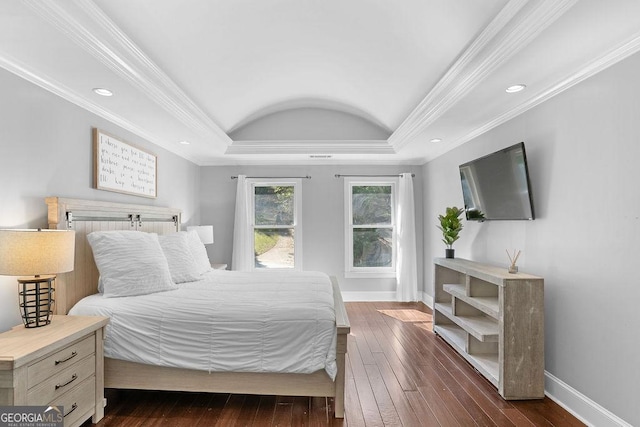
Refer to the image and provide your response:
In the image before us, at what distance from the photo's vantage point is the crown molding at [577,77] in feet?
6.39

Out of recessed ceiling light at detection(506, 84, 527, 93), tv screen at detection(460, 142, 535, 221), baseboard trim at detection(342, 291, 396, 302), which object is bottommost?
baseboard trim at detection(342, 291, 396, 302)

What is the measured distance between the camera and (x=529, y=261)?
2.90 metres

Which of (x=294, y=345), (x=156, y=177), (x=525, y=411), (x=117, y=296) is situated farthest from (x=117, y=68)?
(x=525, y=411)

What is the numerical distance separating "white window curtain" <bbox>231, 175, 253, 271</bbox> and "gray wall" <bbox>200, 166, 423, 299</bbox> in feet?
0.63

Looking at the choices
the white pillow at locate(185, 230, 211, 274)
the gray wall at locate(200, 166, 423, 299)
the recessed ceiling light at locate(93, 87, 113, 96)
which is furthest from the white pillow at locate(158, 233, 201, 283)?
the gray wall at locate(200, 166, 423, 299)

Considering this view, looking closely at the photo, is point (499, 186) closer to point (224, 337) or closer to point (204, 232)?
point (224, 337)

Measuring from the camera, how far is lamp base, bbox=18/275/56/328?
2070 millimetres

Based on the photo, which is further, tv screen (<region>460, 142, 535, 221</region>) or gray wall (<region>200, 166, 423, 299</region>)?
gray wall (<region>200, 166, 423, 299</region>)

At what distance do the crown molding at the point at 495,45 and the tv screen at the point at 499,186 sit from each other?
64 centimetres

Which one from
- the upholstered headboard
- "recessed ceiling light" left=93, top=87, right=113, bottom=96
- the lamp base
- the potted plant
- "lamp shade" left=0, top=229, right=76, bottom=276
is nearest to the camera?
"lamp shade" left=0, top=229, right=76, bottom=276

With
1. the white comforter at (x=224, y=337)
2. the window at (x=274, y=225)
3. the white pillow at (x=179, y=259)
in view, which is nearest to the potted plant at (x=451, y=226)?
the white comforter at (x=224, y=337)

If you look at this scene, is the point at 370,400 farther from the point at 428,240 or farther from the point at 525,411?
the point at 428,240

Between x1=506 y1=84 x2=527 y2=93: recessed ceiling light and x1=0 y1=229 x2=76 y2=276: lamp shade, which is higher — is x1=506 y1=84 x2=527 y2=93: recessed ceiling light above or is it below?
above

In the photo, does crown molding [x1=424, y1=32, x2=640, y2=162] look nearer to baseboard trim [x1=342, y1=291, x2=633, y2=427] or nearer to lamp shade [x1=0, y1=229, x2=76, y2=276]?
baseboard trim [x1=342, y1=291, x2=633, y2=427]
